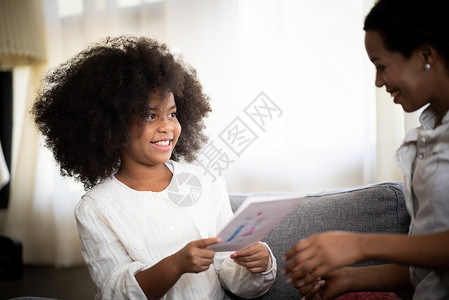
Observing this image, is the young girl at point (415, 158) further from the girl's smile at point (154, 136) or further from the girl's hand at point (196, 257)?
the girl's smile at point (154, 136)

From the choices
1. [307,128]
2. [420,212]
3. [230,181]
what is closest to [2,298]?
[230,181]

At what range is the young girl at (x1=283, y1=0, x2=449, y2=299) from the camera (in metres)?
0.90

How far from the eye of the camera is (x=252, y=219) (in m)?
1.02

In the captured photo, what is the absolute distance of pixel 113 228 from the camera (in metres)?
1.30

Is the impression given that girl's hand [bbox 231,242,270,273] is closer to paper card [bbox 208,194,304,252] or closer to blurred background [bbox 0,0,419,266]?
paper card [bbox 208,194,304,252]

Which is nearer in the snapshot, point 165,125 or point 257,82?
point 165,125

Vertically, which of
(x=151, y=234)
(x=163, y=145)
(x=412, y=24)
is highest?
(x=412, y=24)

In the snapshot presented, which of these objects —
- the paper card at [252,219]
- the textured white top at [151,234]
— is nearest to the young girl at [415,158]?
the paper card at [252,219]

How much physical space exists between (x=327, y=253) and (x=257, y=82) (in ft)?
4.09

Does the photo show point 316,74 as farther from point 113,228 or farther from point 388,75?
point 113,228

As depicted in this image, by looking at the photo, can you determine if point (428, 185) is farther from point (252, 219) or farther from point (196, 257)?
point (196, 257)

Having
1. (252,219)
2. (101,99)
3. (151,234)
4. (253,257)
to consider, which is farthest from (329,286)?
(101,99)

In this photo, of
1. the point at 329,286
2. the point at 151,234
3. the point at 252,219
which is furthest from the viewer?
the point at 151,234

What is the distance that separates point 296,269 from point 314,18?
1.28 m
